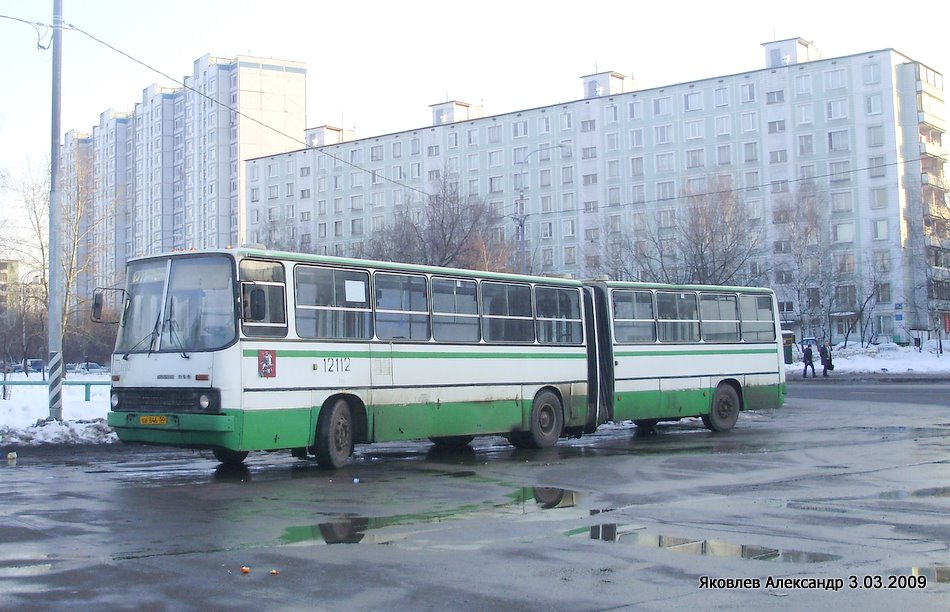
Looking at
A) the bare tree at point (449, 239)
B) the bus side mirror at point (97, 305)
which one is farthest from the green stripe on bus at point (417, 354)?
the bare tree at point (449, 239)

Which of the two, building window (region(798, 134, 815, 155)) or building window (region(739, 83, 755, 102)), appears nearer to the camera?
building window (region(798, 134, 815, 155))

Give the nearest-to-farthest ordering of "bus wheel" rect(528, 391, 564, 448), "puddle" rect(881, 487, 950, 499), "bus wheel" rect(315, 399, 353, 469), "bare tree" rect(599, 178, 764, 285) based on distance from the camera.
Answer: "puddle" rect(881, 487, 950, 499)
"bus wheel" rect(315, 399, 353, 469)
"bus wheel" rect(528, 391, 564, 448)
"bare tree" rect(599, 178, 764, 285)

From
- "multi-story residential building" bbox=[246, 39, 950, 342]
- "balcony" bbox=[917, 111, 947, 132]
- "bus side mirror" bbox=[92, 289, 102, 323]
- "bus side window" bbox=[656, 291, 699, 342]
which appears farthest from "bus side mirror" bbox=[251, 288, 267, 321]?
"balcony" bbox=[917, 111, 947, 132]

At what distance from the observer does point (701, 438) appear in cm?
2092

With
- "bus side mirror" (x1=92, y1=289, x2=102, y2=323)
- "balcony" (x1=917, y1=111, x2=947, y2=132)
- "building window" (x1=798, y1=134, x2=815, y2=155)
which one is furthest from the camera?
"building window" (x1=798, y1=134, x2=815, y2=155)

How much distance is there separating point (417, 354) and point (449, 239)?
1206 inches

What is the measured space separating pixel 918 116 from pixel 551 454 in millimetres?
73541

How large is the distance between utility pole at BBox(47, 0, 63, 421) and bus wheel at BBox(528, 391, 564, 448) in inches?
370

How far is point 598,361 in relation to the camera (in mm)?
20250

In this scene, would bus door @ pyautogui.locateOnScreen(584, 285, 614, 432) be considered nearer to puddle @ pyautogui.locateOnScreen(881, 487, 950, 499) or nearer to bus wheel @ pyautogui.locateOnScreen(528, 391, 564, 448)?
bus wheel @ pyautogui.locateOnScreen(528, 391, 564, 448)

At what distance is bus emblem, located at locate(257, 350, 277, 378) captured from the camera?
555 inches

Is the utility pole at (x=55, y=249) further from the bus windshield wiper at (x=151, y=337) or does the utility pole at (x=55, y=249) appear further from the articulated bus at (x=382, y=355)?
the bus windshield wiper at (x=151, y=337)

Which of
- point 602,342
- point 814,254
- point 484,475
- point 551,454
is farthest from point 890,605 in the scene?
point 814,254

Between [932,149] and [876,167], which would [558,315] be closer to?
[876,167]
